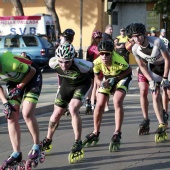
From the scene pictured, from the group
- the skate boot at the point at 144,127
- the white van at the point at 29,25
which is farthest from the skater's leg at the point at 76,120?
the white van at the point at 29,25

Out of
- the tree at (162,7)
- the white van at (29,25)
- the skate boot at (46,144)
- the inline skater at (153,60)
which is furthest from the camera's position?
the tree at (162,7)

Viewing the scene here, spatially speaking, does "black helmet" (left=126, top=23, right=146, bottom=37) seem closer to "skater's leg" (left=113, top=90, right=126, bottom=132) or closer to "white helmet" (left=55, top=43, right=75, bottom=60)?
"skater's leg" (left=113, top=90, right=126, bottom=132)

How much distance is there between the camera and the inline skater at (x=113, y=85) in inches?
343

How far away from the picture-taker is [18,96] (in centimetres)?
752

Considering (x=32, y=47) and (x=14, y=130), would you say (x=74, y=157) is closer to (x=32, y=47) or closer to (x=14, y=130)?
(x=14, y=130)

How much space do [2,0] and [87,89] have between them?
106 feet

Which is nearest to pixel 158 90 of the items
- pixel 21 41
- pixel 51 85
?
pixel 51 85

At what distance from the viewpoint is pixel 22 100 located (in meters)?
7.79

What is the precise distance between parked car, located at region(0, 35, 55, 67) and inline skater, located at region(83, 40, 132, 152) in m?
18.1

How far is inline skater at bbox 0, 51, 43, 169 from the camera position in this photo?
7.28m

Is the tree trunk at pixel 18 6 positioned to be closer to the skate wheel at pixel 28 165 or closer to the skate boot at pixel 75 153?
the skate boot at pixel 75 153

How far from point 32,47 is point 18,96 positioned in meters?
20.3

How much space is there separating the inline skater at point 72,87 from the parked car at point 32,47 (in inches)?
732

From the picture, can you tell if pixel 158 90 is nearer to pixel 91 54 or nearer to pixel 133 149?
pixel 133 149
